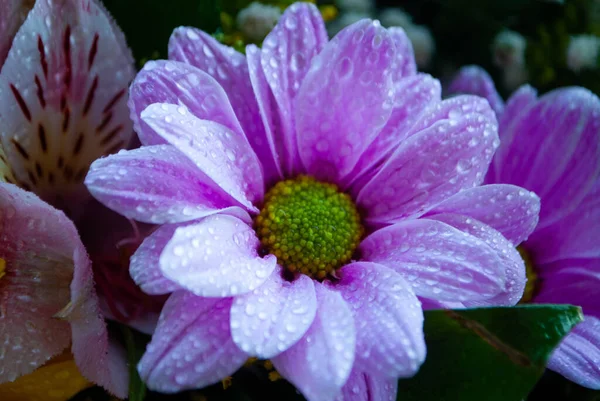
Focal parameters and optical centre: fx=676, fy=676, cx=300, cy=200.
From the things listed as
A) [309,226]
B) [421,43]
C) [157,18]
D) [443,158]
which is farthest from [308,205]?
[421,43]

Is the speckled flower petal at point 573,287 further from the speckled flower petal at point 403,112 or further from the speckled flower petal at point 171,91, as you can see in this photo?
the speckled flower petal at point 171,91

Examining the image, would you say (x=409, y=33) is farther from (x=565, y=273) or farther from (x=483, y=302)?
(x=483, y=302)

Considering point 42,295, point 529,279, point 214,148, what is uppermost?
point 214,148

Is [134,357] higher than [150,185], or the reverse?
[150,185]

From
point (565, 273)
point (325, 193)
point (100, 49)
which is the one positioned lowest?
point (565, 273)

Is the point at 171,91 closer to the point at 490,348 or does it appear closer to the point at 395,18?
the point at 490,348

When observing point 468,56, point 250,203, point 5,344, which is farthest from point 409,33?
point 5,344
